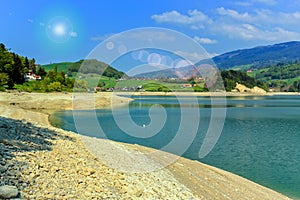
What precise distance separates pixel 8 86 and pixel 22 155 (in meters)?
88.2

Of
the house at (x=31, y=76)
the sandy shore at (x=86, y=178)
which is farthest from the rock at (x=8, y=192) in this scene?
the house at (x=31, y=76)

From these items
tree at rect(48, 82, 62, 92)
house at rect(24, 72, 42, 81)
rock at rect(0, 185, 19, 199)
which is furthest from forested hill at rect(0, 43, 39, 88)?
rock at rect(0, 185, 19, 199)

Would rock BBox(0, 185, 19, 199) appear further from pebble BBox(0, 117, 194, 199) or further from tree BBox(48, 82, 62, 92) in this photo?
tree BBox(48, 82, 62, 92)

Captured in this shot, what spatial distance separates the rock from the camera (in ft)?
25.8

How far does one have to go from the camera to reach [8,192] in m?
7.99

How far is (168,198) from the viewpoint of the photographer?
1192 cm

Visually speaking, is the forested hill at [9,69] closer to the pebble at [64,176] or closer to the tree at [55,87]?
the tree at [55,87]

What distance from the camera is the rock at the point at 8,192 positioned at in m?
7.87

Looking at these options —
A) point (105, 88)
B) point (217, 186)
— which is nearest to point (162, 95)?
point (105, 88)

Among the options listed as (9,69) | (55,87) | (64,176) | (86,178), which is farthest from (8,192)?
(55,87)

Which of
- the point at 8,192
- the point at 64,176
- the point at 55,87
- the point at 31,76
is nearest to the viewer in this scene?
the point at 8,192

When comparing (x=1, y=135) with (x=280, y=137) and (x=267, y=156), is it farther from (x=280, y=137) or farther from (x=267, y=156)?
(x=280, y=137)

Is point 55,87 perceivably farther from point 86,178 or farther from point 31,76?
point 86,178

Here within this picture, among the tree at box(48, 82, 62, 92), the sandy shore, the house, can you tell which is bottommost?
the sandy shore
